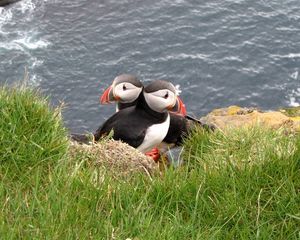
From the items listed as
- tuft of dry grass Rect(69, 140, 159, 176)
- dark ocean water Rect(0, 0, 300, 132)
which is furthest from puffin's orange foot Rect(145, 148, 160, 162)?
dark ocean water Rect(0, 0, 300, 132)

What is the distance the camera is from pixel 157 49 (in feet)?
107

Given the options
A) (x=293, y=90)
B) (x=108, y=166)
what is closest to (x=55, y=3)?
(x=293, y=90)

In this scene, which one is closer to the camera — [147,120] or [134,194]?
[134,194]

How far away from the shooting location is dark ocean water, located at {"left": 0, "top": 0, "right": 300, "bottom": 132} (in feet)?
96.5

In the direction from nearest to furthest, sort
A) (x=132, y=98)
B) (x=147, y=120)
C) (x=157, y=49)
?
(x=147, y=120) → (x=132, y=98) → (x=157, y=49)

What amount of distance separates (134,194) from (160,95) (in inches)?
217

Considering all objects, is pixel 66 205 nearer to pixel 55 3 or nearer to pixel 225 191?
pixel 225 191

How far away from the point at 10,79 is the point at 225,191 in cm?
2528

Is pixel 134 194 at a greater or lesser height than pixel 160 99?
greater

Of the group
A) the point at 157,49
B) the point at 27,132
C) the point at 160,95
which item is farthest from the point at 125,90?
the point at 157,49

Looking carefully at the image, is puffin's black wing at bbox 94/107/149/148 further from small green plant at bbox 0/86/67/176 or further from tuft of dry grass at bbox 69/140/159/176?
small green plant at bbox 0/86/67/176

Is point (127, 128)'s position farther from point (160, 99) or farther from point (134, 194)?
point (134, 194)

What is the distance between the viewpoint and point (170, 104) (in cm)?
1066

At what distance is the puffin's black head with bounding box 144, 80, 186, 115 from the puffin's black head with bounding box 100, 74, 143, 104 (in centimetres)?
33
